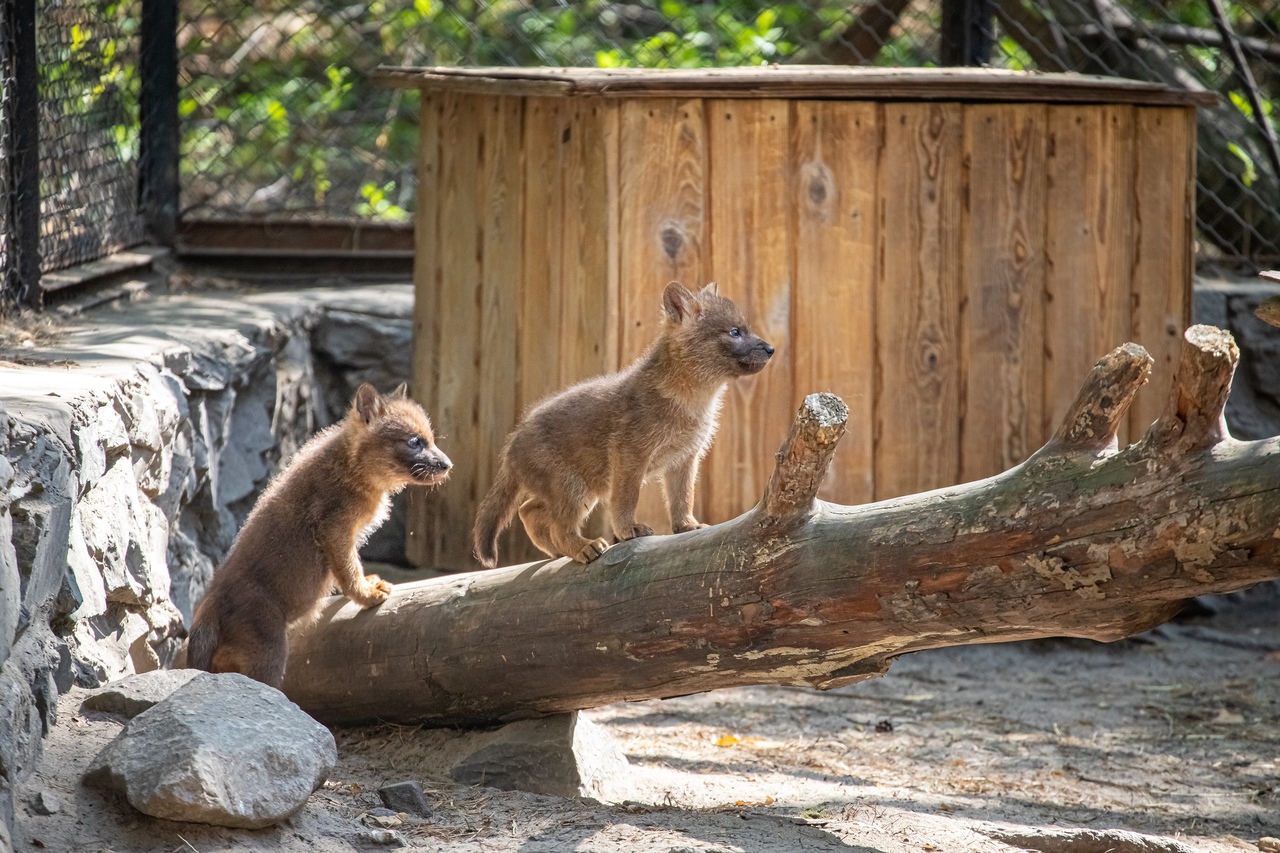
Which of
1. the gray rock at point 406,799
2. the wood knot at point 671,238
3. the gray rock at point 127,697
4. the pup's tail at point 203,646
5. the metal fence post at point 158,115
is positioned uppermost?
the metal fence post at point 158,115

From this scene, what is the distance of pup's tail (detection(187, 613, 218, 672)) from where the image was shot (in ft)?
16.2

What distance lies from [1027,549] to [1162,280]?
3.60 meters

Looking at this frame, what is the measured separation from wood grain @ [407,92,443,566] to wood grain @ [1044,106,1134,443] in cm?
320

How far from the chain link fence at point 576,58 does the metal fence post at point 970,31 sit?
0.03m

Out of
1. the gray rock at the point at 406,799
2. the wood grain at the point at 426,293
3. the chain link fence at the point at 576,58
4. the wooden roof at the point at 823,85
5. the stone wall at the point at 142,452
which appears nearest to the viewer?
the stone wall at the point at 142,452

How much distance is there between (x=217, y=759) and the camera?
12.1ft

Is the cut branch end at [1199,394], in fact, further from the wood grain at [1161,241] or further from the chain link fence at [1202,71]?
the chain link fence at [1202,71]

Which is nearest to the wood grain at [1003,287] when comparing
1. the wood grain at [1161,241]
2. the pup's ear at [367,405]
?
the wood grain at [1161,241]

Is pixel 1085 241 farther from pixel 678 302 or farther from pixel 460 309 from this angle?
pixel 460 309

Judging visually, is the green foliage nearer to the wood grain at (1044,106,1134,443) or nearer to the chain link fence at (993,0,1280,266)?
the chain link fence at (993,0,1280,266)

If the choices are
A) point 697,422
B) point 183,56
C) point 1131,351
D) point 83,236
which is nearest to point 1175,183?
point 697,422

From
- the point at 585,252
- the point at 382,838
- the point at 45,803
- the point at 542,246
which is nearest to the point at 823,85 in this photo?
the point at 585,252

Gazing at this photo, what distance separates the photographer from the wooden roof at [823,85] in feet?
20.0

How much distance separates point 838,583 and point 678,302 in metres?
1.90
